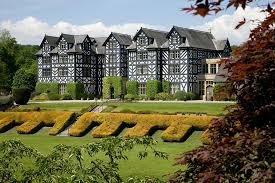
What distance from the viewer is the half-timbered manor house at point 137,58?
6412 cm

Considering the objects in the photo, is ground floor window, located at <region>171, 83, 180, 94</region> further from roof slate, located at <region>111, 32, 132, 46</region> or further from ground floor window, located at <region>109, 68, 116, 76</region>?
roof slate, located at <region>111, 32, 132, 46</region>

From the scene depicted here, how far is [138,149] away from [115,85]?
133 feet

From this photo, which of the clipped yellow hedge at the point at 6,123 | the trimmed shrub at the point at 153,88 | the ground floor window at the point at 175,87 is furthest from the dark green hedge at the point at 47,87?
the clipped yellow hedge at the point at 6,123

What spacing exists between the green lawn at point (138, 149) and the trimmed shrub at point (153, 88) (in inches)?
1035

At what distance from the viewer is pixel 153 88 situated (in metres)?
64.3

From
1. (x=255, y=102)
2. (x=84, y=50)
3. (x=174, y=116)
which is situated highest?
(x=84, y=50)

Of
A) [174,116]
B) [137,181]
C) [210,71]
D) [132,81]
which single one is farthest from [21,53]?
[137,181]

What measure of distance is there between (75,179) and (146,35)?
58.7 m

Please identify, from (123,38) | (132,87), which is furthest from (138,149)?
(123,38)

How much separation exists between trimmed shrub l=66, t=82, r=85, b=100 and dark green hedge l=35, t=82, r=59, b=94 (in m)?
2.48

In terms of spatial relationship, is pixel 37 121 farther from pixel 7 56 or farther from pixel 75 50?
pixel 7 56

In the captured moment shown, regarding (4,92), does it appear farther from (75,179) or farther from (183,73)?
(75,179)

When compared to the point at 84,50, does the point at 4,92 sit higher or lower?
lower

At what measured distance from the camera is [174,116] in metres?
36.3
